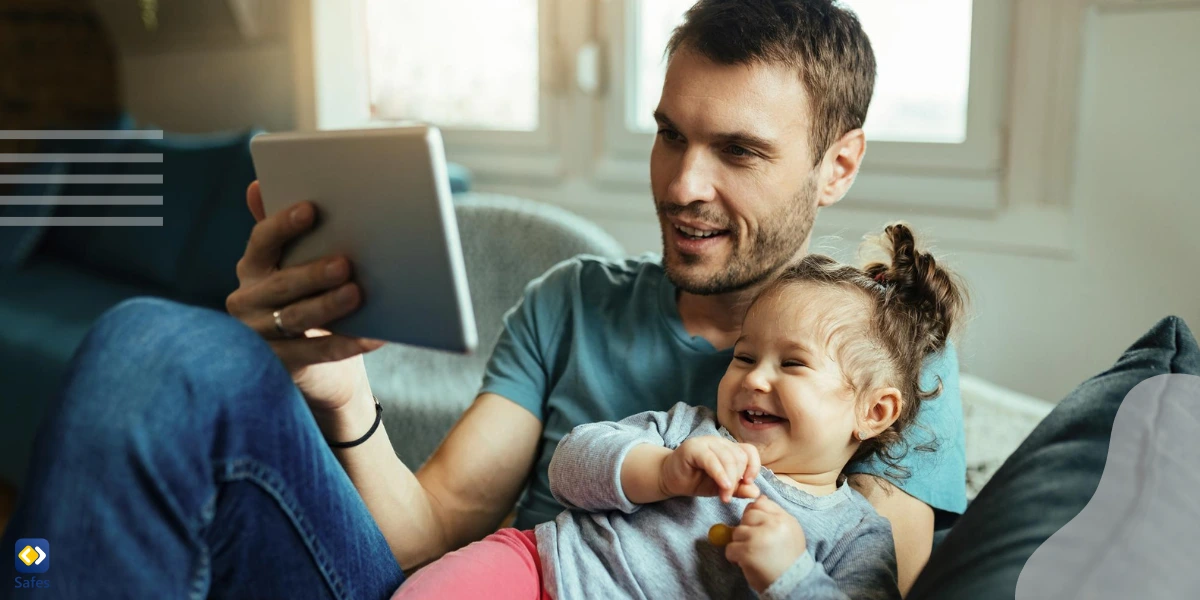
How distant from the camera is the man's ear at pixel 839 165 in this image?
3.98 feet

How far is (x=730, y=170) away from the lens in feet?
3.76

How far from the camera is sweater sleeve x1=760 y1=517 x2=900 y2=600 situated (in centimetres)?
80

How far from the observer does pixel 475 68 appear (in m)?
3.02

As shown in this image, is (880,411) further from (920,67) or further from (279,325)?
(920,67)

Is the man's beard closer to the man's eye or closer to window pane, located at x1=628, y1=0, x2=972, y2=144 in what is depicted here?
the man's eye

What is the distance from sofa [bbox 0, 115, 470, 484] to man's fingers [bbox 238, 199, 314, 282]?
5.58ft

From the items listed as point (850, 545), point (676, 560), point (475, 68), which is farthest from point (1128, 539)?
point (475, 68)

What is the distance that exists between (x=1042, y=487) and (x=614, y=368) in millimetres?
517

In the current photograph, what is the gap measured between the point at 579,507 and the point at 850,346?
12.2 inches

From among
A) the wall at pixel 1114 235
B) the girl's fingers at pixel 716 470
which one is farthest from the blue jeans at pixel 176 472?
the wall at pixel 1114 235

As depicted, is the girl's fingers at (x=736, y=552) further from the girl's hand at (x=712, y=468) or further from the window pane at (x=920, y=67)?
the window pane at (x=920, y=67)

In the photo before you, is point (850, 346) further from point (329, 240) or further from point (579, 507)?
point (329, 240)

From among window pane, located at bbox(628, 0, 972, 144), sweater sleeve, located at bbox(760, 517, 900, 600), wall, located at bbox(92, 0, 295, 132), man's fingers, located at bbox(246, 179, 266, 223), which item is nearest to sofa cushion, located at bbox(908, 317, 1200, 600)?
sweater sleeve, located at bbox(760, 517, 900, 600)

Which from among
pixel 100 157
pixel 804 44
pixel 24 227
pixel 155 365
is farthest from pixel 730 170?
pixel 24 227
